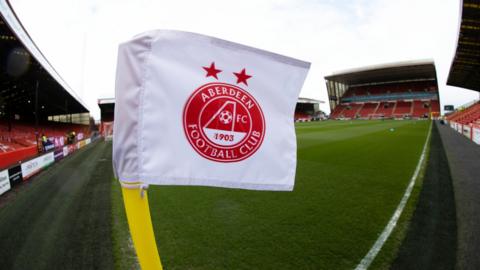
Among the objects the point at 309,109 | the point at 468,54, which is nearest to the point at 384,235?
the point at 468,54

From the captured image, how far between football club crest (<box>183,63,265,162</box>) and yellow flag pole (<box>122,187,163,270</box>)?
0.41 metres

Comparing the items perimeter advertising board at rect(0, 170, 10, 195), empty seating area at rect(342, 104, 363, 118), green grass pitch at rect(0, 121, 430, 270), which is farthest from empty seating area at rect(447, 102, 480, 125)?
empty seating area at rect(342, 104, 363, 118)

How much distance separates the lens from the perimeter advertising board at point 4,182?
8.22 metres

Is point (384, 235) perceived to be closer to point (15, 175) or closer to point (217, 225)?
point (217, 225)

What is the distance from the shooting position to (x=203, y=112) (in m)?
1.58

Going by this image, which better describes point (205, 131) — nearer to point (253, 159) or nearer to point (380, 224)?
point (253, 159)

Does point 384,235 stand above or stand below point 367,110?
below

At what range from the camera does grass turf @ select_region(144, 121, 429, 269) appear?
3.77 metres

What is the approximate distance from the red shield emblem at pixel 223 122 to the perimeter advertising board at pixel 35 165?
11.8m

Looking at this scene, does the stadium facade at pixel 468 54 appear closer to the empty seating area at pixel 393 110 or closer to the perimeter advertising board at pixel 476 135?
the perimeter advertising board at pixel 476 135

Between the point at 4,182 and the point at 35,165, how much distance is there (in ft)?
12.1

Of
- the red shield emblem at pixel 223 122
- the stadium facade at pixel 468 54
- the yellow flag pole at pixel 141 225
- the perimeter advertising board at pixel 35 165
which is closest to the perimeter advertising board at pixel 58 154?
the perimeter advertising board at pixel 35 165

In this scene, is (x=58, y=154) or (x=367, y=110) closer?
(x=58, y=154)

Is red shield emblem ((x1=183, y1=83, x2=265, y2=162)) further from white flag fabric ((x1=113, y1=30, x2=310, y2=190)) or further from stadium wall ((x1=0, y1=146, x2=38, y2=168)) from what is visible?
stadium wall ((x1=0, y1=146, x2=38, y2=168))
